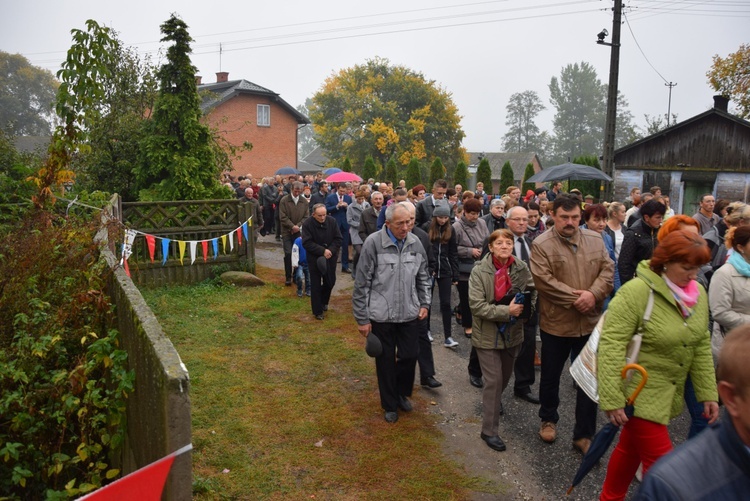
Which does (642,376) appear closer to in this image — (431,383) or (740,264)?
(740,264)

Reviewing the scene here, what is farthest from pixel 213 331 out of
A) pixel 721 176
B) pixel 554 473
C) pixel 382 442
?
pixel 721 176

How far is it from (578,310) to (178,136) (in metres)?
9.69

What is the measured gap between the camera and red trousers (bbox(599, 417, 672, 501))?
363cm

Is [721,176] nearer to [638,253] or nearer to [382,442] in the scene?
[638,253]

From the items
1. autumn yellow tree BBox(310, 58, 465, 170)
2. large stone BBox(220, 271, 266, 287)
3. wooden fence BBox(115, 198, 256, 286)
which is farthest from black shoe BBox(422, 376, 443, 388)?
autumn yellow tree BBox(310, 58, 465, 170)

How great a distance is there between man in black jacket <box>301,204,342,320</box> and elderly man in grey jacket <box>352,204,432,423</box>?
379 centimetres

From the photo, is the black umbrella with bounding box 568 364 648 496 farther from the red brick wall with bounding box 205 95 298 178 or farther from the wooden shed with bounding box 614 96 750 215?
the red brick wall with bounding box 205 95 298 178

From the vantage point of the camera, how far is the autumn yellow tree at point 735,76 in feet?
104

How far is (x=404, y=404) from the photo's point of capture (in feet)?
20.1

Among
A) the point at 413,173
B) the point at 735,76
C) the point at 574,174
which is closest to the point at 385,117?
the point at 413,173

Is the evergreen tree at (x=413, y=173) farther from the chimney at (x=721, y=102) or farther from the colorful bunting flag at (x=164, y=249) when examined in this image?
the colorful bunting flag at (x=164, y=249)

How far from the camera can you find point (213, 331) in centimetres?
875

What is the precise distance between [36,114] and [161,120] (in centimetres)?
7641

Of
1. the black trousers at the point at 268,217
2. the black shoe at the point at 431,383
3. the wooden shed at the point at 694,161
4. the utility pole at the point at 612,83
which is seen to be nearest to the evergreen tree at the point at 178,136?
the black shoe at the point at 431,383
